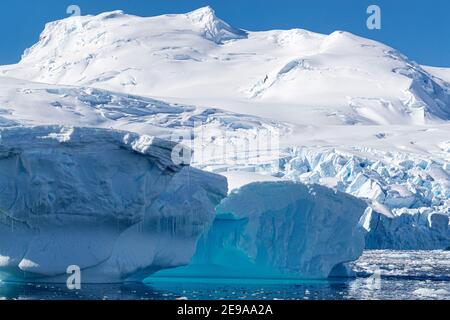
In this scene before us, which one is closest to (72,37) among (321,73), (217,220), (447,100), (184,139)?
(321,73)

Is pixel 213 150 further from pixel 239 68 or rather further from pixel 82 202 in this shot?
pixel 239 68

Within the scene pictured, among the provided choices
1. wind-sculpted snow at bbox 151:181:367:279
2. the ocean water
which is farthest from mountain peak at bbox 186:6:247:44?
wind-sculpted snow at bbox 151:181:367:279

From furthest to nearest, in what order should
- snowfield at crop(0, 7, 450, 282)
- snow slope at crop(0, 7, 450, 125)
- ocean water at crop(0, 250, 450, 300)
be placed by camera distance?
snow slope at crop(0, 7, 450, 125) < snowfield at crop(0, 7, 450, 282) < ocean water at crop(0, 250, 450, 300)

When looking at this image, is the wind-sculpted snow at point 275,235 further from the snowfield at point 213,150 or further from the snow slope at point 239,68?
the snow slope at point 239,68

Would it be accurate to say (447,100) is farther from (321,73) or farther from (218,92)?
(218,92)

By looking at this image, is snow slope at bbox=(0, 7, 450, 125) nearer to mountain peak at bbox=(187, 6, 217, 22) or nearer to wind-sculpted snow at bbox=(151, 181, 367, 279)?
mountain peak at bbox=(187, 6, 217, 22)

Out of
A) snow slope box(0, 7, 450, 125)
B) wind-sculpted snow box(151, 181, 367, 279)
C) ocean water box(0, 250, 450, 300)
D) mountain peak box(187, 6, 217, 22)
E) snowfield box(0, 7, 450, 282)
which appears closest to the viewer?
ocean water box(0, 250, 450, 300)
